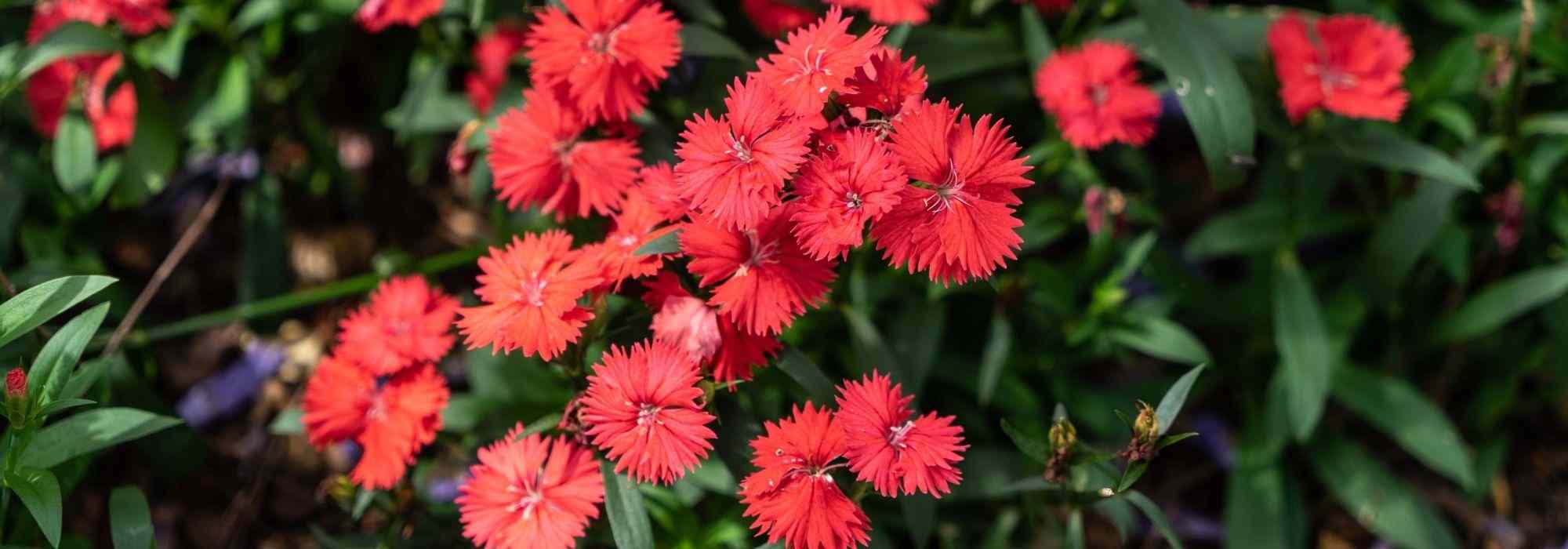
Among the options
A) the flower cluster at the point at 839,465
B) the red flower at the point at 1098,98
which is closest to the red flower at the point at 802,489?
the flower cluster at the point at 839,465

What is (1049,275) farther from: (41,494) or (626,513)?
(41,494)

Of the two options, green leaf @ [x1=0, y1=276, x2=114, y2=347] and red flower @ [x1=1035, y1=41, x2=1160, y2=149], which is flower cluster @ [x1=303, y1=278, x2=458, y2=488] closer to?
green leaf @ [x1=0, y1=276, x2=114, y2=347]

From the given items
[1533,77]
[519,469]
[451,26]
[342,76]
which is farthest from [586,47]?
[1533,77]

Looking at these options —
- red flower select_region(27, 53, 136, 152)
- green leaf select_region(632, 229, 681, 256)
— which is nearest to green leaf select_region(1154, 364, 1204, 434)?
green leaf select_region(632, 229, 681, 256)

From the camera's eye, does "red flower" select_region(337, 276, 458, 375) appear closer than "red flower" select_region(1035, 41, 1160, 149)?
Yes

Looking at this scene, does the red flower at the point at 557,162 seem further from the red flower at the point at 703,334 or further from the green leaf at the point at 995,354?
the green leaf at the point at 995,354

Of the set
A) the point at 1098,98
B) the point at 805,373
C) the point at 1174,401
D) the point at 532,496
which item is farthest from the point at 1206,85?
the point at 532,496
